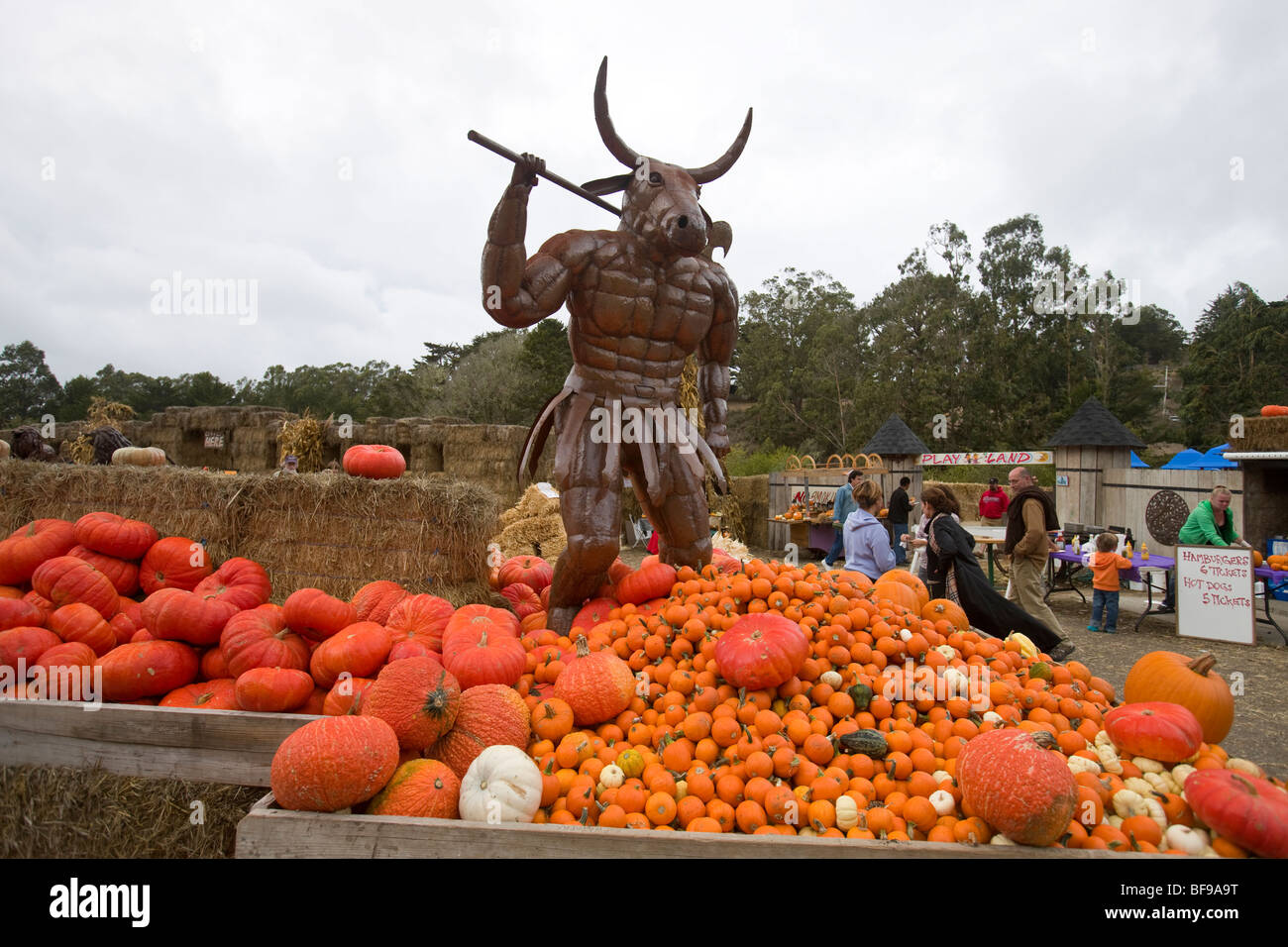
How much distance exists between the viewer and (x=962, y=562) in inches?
212

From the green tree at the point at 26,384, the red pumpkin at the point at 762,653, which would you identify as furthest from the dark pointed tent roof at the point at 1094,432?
the green tree at the point at 26,384

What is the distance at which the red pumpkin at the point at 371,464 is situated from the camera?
5.19 m

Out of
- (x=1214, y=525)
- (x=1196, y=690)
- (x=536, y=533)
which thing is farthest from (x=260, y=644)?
(x=1214, y=525)

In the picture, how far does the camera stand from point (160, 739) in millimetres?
2604

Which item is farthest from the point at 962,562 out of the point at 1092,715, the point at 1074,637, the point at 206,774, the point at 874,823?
the point at 206,774

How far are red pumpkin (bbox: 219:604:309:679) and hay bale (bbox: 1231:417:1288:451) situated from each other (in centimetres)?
1059

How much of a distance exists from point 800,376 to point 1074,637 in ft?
94.1

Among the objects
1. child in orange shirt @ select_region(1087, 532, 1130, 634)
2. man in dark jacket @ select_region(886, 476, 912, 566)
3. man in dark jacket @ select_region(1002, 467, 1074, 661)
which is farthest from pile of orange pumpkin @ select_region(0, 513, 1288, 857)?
man in dark jacket @ select_region(886, 476, 912, 566)

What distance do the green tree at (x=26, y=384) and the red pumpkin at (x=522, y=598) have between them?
40.8 m

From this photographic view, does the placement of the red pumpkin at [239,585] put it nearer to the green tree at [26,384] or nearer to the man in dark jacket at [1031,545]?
the man in dark jacket at [1031,545]

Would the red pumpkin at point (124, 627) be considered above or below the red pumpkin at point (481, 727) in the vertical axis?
above

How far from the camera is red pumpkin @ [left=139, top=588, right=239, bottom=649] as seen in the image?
3088 mm
